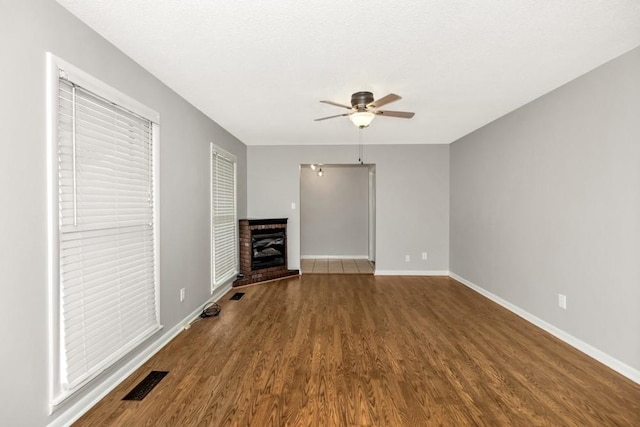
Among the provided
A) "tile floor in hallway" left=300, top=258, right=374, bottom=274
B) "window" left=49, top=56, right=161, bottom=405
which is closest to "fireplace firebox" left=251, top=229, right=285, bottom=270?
"tile floor in hallway" left=300, top=258, right=374, bottom=274

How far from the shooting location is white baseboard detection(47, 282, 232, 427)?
1752 millimetres

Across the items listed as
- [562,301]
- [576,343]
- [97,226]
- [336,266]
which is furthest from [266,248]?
[576,343]

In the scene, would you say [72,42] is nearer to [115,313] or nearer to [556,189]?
[115,313]

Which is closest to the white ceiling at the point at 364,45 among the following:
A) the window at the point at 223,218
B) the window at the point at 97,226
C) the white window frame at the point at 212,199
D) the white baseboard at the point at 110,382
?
the window at the point at 97,226

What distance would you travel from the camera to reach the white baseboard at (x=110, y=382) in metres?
1.75

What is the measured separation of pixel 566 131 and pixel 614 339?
1.83 m

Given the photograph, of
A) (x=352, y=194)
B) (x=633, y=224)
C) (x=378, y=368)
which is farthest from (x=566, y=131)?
(x=352, y=194)

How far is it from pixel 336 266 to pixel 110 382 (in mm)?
4835

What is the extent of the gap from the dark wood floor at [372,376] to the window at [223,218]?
2.97 ft

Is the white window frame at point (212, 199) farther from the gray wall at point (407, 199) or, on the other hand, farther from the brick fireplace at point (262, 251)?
the gray wall at point (407, 199)

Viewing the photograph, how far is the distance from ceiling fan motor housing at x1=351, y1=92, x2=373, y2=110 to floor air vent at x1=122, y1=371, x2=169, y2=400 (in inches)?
109

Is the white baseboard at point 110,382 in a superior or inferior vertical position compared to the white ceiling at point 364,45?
inferior

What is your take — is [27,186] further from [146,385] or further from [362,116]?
[362,116]

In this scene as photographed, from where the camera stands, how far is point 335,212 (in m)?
7.59
